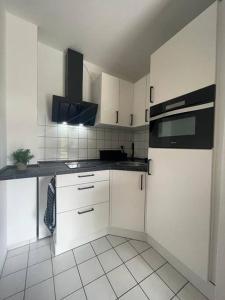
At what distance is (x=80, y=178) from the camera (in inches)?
56.0

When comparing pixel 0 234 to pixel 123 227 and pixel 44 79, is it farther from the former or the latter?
pixel 44 79

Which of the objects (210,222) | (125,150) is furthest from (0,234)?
(125,150)

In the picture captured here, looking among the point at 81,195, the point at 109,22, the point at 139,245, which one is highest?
the point at 109,22

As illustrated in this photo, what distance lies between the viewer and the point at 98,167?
150 centimetres

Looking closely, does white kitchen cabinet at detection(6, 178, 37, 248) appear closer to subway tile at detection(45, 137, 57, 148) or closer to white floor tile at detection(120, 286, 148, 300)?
subway tile at detection(45, 137, 57, 148)

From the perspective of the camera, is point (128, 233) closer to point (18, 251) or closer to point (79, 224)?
point (79, 224)

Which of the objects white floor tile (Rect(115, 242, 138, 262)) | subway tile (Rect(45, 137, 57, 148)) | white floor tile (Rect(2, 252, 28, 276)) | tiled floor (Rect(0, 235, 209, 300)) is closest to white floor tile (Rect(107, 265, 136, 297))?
tiled floor (Rect(0, 235, 209, 300))

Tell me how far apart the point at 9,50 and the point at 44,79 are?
0.41m

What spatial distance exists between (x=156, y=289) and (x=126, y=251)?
0.42m

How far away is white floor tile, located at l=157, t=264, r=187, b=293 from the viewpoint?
3.46 ft

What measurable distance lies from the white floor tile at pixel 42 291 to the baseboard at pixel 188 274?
96 centimetres

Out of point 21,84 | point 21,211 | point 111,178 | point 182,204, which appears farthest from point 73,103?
point 182,204

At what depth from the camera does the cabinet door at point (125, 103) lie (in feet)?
6.70

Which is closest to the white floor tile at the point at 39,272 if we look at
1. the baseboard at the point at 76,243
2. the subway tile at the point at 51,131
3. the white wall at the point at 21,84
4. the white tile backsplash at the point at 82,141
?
the baseboard at the point at 76,243
